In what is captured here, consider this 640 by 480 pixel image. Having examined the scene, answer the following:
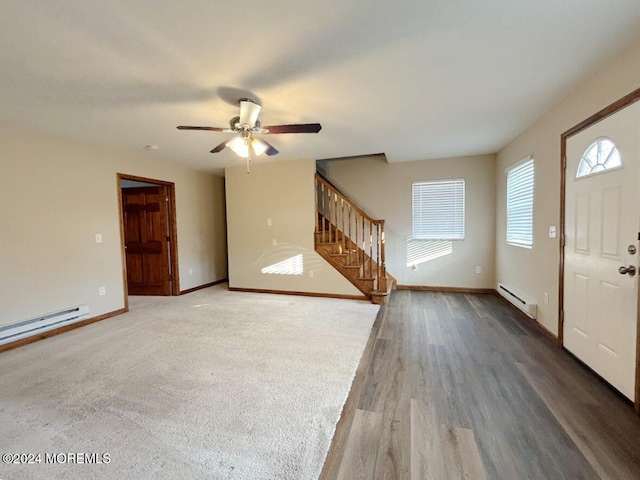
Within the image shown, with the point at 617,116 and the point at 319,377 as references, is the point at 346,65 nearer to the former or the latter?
the point at 617,116

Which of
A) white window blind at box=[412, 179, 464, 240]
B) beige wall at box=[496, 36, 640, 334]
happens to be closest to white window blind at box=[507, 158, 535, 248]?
Result: beige wall at box=[496, 36, 640, 334]

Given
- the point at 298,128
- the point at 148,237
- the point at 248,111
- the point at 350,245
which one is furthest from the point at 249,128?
the point at 148,237

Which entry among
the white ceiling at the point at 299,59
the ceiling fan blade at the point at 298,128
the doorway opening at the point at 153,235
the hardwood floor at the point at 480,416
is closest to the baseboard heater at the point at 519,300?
the hardwood floor at the point at 480,416

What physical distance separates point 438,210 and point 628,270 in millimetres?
3226

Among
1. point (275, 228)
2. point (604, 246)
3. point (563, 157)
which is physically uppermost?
point (563, 157)

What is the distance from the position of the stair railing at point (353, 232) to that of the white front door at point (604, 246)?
226 centimetres

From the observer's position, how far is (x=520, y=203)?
3.70 meters

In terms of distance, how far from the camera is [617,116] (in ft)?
6.44

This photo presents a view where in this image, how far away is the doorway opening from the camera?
494 cm

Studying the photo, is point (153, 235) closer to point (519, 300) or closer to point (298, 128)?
point (298, 128)

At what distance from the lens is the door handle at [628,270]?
184 cm

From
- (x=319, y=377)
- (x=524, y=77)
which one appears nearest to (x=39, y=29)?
(x=319, y=377)

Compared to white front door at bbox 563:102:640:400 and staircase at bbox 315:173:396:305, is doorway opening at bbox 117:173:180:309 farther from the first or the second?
white front door at bbox 563:102:640:400

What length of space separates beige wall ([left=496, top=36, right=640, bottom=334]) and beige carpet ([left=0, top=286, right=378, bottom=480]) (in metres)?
2.00
